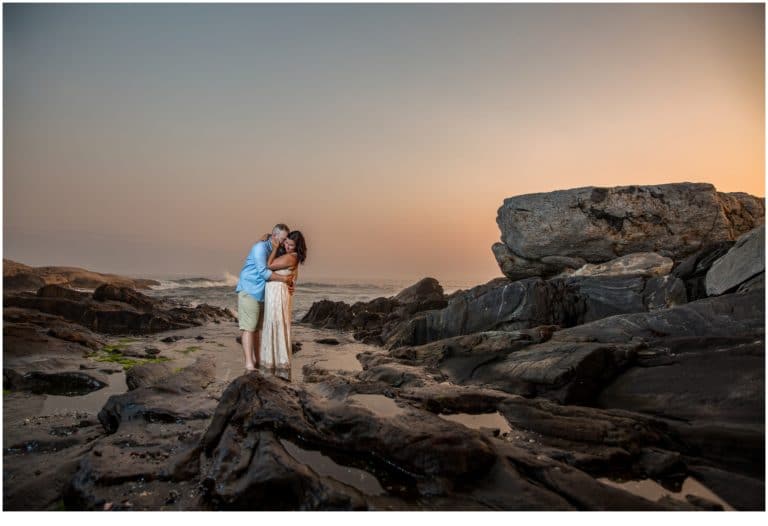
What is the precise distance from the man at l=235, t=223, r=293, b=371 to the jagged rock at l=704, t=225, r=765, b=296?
7.81 metres

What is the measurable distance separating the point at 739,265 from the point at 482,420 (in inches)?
246

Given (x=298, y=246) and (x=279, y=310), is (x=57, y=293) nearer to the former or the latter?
(x=279, y=310)

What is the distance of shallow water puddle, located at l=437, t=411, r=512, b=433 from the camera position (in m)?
5.10

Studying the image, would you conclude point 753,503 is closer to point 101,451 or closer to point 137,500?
point 137,500

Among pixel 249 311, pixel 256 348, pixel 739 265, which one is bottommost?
pixel 256 348

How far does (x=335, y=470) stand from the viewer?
3.74m

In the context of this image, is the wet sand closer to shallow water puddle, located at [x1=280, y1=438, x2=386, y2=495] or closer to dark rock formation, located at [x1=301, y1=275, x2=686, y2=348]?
shallow water puddle, located at [x1=280, y1=438, x2=386, y2=495]

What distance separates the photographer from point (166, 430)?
Result: 4.72 meters

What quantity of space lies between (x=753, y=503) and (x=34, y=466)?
5.79 m

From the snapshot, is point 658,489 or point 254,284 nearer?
point 658,489

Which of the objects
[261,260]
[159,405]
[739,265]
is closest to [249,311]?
[261,260]

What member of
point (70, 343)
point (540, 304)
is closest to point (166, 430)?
point (70, 343)

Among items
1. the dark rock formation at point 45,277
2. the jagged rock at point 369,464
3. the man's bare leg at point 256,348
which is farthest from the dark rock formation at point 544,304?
the dark rock formation at point 45,277

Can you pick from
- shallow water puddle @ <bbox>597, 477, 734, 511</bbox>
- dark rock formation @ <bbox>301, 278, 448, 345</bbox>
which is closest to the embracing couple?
shallow water puddle @ <bbox>597, 477, 734, 511</bbox>
